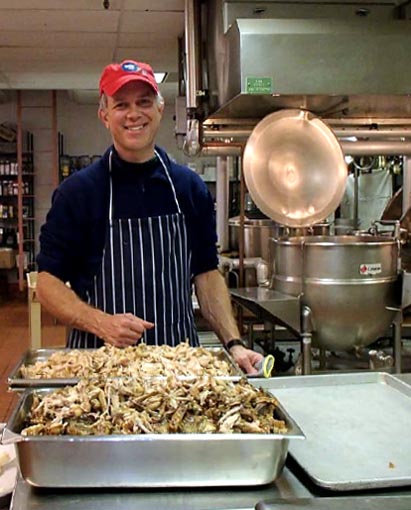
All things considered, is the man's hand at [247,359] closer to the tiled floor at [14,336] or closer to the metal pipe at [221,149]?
the metal pipe at [221,149]

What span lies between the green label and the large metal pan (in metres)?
0.79

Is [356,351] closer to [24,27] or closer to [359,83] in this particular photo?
[359,83]

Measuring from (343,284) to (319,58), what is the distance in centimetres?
124

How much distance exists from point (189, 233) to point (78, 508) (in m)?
1.34

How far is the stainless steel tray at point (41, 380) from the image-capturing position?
1.41 meters

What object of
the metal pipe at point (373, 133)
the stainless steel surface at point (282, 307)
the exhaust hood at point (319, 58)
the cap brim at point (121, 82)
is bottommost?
the stainless steel surface at point (282, 307)

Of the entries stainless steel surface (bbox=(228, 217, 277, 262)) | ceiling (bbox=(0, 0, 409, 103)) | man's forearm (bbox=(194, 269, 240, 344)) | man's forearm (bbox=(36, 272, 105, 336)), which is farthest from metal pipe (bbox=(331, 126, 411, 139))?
man's forearm (bbox=(36, 272, 105, 336))

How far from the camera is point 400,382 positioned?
152cm

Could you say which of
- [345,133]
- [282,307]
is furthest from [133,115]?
[345,133]

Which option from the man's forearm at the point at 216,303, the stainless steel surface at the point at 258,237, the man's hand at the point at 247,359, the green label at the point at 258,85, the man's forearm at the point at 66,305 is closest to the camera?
the man's hand at the point at 247,359

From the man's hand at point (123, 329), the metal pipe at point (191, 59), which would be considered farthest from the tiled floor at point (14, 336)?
the man's hand at point (123, 329)

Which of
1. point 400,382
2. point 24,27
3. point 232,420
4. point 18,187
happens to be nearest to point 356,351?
point 400,382

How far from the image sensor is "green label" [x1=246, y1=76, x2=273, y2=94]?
251 cm

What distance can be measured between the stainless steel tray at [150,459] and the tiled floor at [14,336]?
362 centimetres
